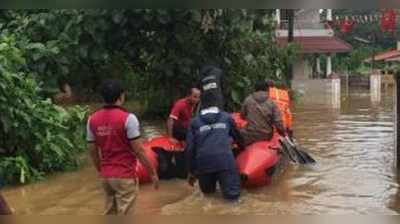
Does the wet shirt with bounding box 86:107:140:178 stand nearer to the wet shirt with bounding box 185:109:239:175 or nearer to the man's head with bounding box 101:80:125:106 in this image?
the man's head with bounding box 101:80:125:106

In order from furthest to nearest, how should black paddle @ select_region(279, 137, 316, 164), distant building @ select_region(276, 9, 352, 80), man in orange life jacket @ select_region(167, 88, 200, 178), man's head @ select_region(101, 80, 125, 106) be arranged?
distant building @ select_region(276, 9, 352, 80), black paddle @ select_region(279, 137, 316, 164), man in orange life jacket @ select_region(167, 88, 200, 178), man's head @ select_region(101, 80, 125, 106)

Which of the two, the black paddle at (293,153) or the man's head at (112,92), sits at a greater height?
the man's head at (112,92)

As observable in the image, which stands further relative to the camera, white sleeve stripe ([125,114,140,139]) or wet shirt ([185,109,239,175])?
wet shirt ([185,109,239,175])

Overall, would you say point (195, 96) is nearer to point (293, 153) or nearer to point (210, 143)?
point (210, 143)

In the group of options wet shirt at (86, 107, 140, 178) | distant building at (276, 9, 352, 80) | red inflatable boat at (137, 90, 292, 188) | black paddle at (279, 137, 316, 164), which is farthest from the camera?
distant building at (276, 9, 352, 80)

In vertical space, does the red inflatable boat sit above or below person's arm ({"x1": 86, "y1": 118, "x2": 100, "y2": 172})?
below

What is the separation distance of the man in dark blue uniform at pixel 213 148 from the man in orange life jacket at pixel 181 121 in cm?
114

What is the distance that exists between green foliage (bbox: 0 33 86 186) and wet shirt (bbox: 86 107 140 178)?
346 cm

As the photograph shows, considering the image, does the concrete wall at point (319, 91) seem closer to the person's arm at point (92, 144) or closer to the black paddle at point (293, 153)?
the black paddle at point (293, 153)

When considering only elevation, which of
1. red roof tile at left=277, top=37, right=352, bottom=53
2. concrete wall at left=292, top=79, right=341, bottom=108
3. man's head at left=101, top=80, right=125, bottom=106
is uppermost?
man's head at left=101, top=80, right=125, bottom=106

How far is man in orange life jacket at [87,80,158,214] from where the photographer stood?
500 cm

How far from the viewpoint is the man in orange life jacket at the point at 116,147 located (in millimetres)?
5004

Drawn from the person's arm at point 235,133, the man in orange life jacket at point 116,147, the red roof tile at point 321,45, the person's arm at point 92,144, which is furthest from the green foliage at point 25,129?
the red roof tile at point 321,45

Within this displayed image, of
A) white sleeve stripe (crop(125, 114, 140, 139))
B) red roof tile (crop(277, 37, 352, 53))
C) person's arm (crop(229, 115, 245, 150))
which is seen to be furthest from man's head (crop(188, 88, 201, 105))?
red roof tile (crop(277, 37, 352, 53))
